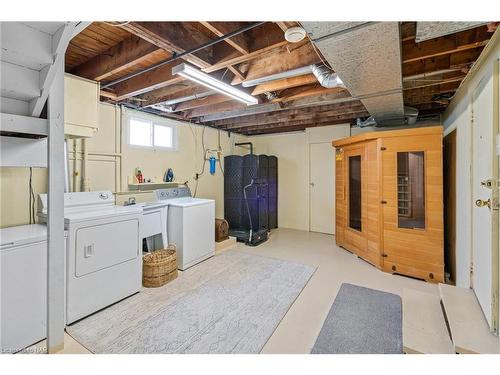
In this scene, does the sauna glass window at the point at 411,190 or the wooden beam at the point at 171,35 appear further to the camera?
the sauna glass window at the point at 411,190

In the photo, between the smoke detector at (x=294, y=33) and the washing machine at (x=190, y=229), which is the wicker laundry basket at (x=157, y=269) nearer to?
the washing machine at (x=190, y=229)

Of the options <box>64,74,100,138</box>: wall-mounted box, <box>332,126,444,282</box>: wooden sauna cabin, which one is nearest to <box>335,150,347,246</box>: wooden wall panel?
<box>332,126,444,282</box>: wooden sauna cabin

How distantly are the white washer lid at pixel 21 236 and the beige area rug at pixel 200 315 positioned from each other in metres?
0.88

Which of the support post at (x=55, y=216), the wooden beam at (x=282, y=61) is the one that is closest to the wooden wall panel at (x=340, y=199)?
the wooden beam at (x=282, y=61)

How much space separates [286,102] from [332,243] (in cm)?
289

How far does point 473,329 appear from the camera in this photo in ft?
5.41

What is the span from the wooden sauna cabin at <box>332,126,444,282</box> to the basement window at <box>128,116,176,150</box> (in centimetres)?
332

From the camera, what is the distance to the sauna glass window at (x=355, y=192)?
3.86 meters

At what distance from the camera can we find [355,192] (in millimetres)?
3949

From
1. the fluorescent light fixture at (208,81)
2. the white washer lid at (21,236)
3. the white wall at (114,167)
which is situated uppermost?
the fluorescent light fixture at (208,81)

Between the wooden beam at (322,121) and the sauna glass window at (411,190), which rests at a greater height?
the wooden beam at (322,121)

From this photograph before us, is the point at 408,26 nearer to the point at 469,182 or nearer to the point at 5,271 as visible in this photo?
the point at 469,182

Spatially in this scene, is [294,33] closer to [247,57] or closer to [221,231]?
[247,57]

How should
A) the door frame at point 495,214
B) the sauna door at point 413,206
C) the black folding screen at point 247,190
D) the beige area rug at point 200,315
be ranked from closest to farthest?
the door frame at point 495,214 < the beige area rug at point 200,315 < the sauna door at point 413,206 < the black folding screen at point 247,190
